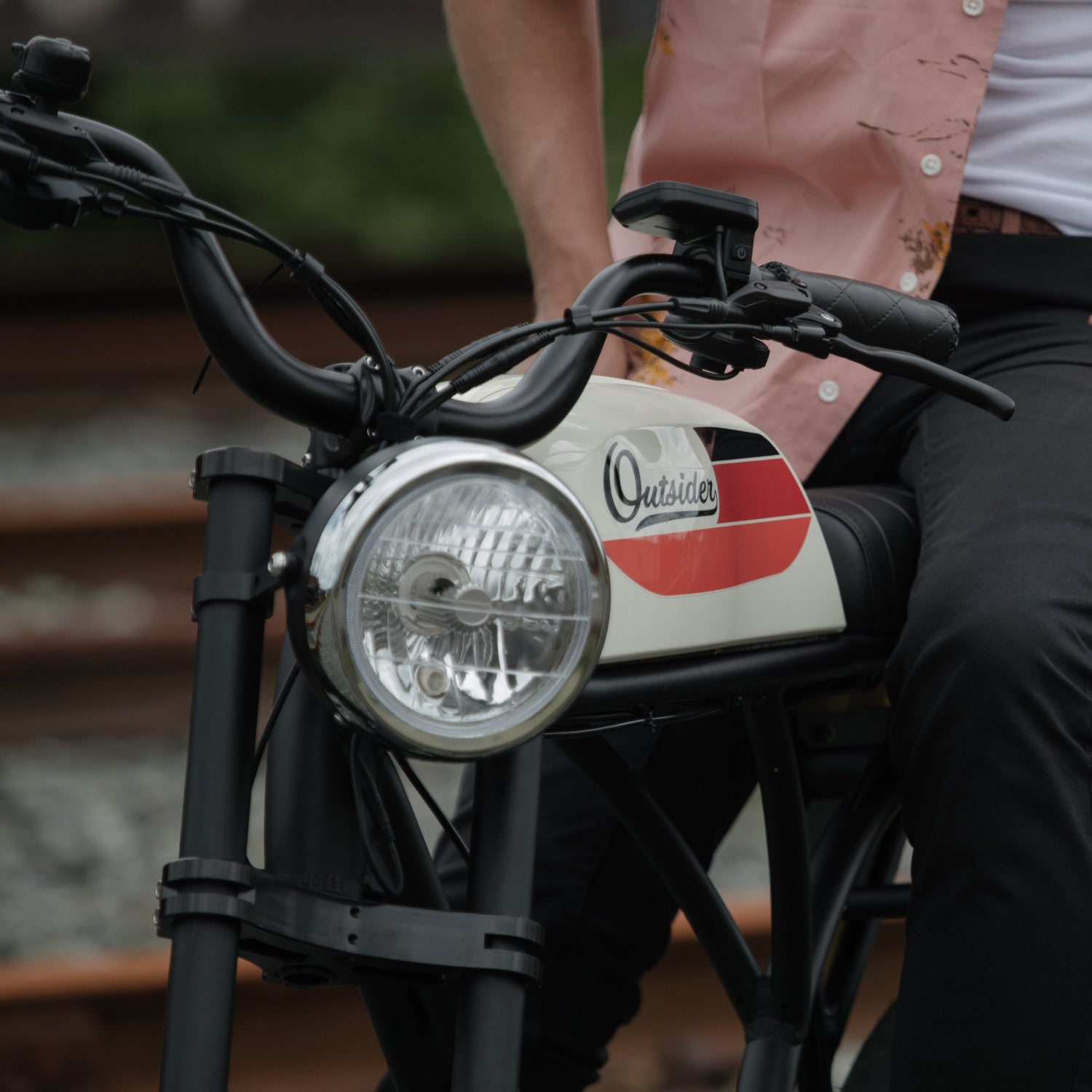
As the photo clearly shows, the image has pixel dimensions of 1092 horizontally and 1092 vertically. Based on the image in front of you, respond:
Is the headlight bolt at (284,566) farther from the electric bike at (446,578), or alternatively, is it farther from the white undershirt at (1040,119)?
the white undershirt at (1040,119)

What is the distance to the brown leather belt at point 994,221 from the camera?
136 cm

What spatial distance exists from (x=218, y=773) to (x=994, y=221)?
2.92 feet

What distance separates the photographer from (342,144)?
17.9 feet

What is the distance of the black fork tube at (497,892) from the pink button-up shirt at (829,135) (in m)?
0.56

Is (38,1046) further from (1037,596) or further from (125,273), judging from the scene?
(125,273)

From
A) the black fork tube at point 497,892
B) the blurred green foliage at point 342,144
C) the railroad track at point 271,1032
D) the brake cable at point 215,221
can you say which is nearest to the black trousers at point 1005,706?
the black fork tube at point 497,892

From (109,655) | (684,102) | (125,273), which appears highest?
(125,273)

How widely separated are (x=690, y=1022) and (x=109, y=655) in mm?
1635

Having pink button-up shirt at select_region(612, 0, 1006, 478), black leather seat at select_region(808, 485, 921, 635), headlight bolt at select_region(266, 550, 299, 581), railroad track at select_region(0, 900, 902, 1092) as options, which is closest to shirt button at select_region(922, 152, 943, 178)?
pink button-up shirt at select_region(612, 0, 1006, 478)

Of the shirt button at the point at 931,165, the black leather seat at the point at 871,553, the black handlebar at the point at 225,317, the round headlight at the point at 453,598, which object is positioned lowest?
the round headlight at the point at 453,598

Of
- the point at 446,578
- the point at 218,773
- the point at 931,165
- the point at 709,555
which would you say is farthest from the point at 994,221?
the point at 218,773

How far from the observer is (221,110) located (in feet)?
17.9

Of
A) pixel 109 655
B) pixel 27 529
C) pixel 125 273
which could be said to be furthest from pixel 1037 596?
pixel 125 273

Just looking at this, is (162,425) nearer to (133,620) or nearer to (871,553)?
(133,620)
